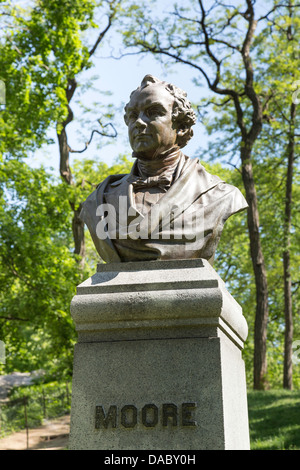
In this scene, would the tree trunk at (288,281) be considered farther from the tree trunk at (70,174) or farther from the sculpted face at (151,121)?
the sculpted face at (151,121)

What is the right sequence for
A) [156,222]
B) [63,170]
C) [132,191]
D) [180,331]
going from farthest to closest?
[63,170] < [132,191] < [156,222] < [180,331]

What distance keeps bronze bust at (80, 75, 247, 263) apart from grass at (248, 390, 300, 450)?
640 centimetres

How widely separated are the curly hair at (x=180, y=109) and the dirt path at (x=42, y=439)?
11013 mm

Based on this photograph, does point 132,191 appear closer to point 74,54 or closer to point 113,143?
point 74,54

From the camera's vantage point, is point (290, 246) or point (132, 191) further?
point (290, 246)

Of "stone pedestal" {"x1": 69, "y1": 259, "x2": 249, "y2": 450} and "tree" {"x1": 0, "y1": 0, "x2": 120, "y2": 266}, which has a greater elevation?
"tree" {"x1": 0, "y1": 0, "x2": 120, "y2": 266}

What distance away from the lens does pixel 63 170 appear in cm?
1925

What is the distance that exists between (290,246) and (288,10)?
809cm

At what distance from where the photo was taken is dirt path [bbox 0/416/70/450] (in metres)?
15.9

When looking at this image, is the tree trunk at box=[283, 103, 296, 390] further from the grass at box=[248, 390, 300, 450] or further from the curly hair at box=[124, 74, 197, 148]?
the curly hair at box=[124, 74, 197, 148]

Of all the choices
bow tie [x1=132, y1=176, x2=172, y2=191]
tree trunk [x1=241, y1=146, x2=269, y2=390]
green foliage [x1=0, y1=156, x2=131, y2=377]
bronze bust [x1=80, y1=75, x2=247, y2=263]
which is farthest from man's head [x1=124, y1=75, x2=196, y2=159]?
tree trunk [x1=241, y1=146, x2=269, y2=390]

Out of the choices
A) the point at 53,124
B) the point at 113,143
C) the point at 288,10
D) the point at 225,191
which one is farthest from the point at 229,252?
the point at 225,191

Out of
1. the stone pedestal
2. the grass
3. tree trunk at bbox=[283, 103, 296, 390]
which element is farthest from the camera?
tree trunk at bbox=[283, 103, 296, 390]

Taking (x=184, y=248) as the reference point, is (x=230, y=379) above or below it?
below
